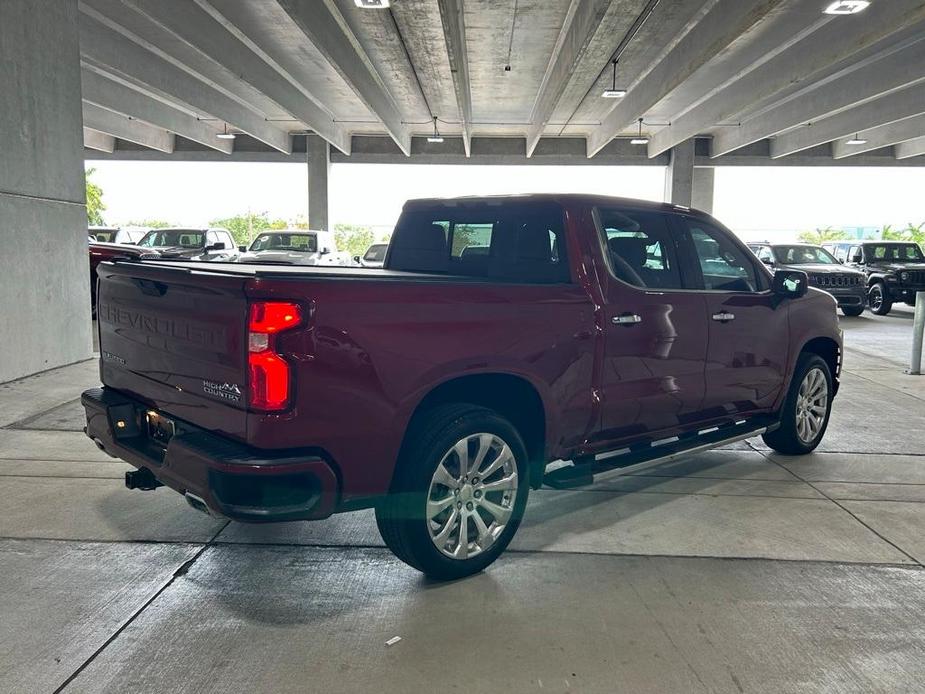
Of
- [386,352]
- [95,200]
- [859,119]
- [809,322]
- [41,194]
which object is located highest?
[859,119]

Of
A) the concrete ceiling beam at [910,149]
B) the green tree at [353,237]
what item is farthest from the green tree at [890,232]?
the green tree at [353,237]

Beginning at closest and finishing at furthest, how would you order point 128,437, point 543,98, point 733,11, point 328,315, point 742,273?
1. point 328,315
2. point 128,437
3. point 742,273
4. point 733,11
5. point 543,98

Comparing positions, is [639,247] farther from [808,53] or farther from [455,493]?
[808,53]

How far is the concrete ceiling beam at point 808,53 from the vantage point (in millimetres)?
12398

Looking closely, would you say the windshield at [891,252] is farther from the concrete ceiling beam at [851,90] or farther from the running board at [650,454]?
the running board at [650,454]

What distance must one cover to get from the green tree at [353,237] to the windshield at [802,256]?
25.3 metres

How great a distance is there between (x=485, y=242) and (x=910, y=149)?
3109cm

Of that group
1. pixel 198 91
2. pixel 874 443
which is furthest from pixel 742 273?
pixel 198 91

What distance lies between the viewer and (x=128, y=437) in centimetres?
371

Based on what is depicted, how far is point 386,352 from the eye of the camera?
3.13 meters

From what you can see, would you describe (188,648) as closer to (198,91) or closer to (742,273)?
(742,273)

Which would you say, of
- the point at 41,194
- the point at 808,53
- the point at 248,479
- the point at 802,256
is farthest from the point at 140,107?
the point at 248,479

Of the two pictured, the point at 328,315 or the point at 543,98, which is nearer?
the point at 328,315

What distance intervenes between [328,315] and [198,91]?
20.6 meters
